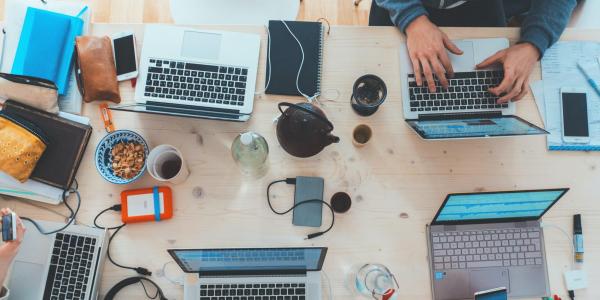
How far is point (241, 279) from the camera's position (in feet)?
3.25

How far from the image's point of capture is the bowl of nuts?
1025mm

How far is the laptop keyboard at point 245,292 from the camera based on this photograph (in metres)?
0.99

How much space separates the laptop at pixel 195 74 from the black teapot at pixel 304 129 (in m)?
0.17

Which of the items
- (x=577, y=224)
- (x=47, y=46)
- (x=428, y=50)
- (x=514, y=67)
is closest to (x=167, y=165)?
(x=47, y=46)

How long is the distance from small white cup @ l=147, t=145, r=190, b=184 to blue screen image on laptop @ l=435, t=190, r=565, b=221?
0.69m

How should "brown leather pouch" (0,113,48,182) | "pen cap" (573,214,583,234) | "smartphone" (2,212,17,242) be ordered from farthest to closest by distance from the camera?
"pen cap" (573,214,583,234), "brown leather pouch" (0,113,48,182), "smartphone" (2,212,17,242)

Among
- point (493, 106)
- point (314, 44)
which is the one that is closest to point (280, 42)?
point (314, 44)

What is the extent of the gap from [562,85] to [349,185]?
0.71 meters

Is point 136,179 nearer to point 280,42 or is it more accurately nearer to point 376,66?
point 280,42

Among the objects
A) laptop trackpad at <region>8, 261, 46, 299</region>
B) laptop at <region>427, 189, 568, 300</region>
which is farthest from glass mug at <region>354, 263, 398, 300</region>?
laptop trackpad at <region>8, 261, 46, 299</region>

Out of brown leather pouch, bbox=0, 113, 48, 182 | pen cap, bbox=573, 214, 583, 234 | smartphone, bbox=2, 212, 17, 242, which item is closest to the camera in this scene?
smartphone, bbox=2, 212, 17, 242

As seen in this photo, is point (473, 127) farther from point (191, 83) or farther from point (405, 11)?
point (191, 83)

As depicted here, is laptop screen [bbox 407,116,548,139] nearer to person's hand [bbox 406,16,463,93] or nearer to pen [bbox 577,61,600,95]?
person's hand [bbox 406,16,463,93]

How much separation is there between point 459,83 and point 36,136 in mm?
1173
